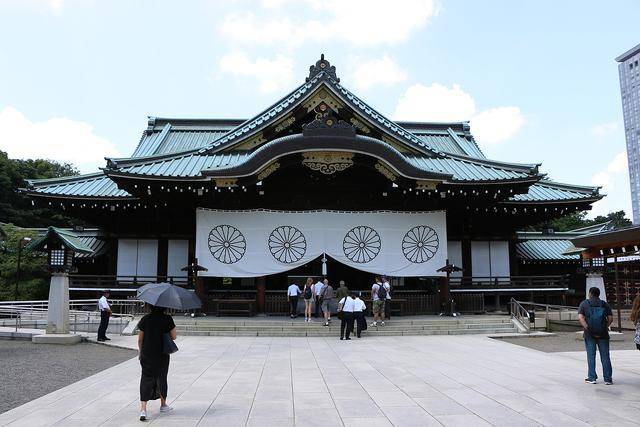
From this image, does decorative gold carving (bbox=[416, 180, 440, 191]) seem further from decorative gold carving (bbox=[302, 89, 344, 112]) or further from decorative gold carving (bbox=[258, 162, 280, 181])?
decorative gold carving (bbox=[258, 162, 280, 181])

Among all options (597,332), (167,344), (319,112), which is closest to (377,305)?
(319,112)

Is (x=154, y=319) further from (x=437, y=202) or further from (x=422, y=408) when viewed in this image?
(x=437, y=202)

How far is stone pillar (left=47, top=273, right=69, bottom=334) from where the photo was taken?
47.1 ft

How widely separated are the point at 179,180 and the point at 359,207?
6832 mm

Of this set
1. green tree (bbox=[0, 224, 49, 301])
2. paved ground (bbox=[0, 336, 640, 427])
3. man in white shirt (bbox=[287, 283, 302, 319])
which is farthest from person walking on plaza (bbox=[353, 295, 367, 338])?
green tree (bbox=[0, 224, 49, 301])

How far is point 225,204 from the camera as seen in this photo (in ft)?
62.8

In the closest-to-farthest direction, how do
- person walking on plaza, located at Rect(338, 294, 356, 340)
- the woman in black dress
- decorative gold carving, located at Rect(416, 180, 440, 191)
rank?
the woman in black dress, person walking on plaza, located at Rect(338, 294, 356, 340), decorative gold carving, located at Rect(416, 180, 440, 191)

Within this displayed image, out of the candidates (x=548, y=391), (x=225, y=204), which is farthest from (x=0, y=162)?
(x=548, y=391)

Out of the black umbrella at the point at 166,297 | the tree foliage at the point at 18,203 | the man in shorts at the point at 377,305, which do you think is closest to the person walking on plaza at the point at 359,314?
the man in shorts at the point at 377,305

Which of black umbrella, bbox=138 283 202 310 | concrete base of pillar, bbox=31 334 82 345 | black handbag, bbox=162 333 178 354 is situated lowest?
concrete base of pillar, bbox=31 334 82 345

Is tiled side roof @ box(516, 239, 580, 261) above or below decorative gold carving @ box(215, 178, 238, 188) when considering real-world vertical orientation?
below

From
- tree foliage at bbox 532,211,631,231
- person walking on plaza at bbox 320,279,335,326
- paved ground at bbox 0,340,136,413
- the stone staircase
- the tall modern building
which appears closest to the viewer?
paved ground at bbox 0,340,136,413

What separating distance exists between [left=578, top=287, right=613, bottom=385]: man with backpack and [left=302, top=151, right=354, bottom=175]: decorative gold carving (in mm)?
10808

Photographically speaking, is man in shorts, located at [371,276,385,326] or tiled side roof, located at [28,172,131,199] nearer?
man in shorts, located at [371,276,385,326]
